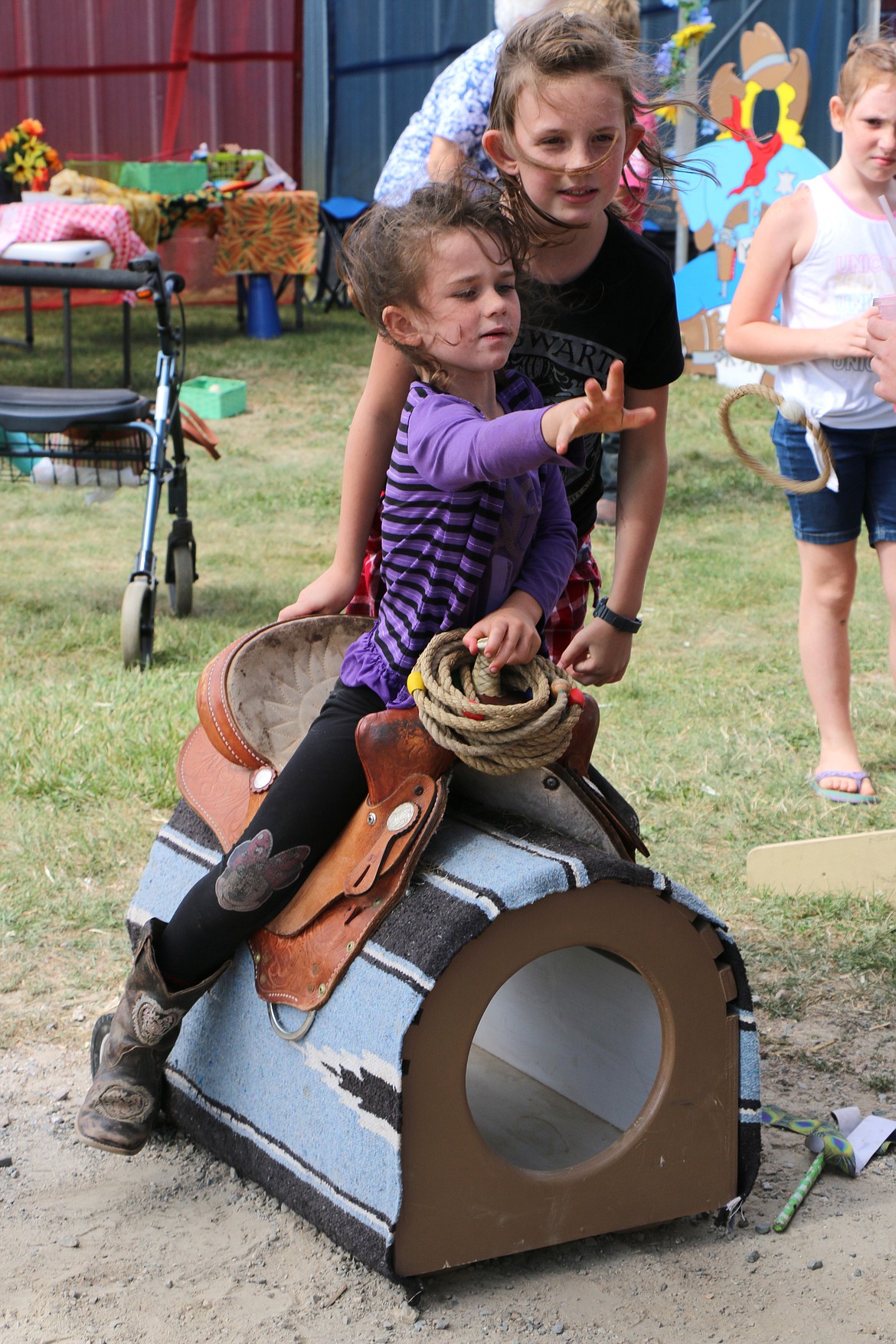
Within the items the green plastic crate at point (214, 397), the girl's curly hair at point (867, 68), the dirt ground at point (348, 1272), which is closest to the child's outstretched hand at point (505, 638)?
the dirt ground at point (348, 1272)

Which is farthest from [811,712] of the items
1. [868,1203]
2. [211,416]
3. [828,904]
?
[211,416]

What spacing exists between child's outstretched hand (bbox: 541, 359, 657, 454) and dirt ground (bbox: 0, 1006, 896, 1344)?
113 centimetres

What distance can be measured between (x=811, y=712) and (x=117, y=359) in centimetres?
716

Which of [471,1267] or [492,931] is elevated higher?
[492,931]

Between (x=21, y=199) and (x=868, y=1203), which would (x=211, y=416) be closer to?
(x=21, y=199)

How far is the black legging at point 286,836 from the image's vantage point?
1961 millimetres

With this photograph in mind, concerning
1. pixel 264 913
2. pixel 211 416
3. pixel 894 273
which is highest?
pixel 894 273

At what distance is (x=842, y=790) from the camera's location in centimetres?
357

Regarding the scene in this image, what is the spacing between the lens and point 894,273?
3.42 metres

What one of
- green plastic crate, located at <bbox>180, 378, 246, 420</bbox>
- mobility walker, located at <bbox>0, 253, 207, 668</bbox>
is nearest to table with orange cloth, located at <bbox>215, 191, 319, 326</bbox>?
green plastic crate, located at <bbox>180, 378, 246, 420</bbox>

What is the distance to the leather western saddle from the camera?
188 centimetres

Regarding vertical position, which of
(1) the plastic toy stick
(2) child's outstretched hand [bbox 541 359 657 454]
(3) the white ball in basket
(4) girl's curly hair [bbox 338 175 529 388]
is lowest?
(1) the plastic toy stick

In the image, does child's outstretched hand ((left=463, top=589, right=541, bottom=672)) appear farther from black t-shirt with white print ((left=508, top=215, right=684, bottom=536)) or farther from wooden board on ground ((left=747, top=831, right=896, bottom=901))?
wooden board on ground ((left=747, top=831, right=896, bottom=901))

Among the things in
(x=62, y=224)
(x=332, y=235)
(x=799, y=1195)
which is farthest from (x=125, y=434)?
(x=332, y=235)
